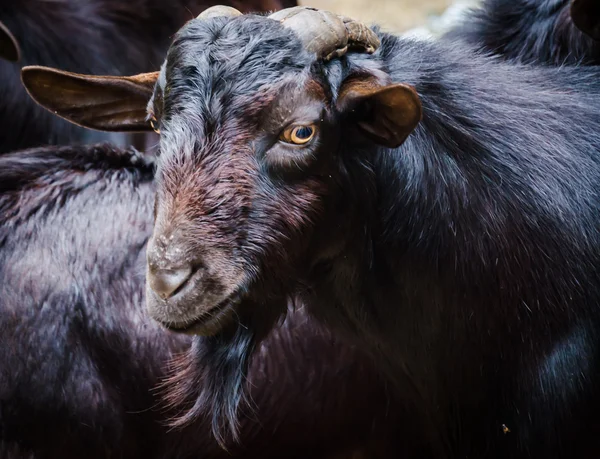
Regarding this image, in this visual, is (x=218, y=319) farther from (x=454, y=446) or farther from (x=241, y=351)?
(x=454, y=446)

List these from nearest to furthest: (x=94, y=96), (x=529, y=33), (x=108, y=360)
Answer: (x=94, y=96) → (x=108, y=360) → (x=529, y=33)

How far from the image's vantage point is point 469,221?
2.64m

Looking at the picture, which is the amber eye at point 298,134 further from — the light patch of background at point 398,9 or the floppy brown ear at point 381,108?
the light patch of background at point 398,9

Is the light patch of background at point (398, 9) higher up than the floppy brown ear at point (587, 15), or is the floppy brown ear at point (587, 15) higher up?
the floppy brown ear at point (587, 15)

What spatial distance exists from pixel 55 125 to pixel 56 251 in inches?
85.2

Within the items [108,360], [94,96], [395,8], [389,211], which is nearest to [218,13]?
[94,96]

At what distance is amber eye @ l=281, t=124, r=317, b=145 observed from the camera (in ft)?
7.58

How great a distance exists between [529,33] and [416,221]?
179cm

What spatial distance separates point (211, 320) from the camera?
2.33m

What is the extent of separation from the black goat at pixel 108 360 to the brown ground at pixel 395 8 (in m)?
5.76

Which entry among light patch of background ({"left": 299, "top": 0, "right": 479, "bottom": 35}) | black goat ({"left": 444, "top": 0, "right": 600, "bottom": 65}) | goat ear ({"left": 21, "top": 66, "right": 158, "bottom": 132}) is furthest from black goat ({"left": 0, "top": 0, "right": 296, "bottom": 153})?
light patch of background ({"left": 299, "top": 0, "right": 479, "bottom": 35})

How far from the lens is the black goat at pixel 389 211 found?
2.30 metres

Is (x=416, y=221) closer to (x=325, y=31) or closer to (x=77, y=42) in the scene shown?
(x=325, y=31)

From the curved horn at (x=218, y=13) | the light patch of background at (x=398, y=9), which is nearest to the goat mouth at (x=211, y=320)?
the curved horn at (x=218, y=13)
